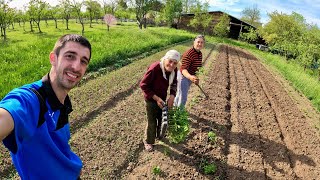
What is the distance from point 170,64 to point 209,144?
7.43 ft

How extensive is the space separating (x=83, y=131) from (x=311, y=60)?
22.0 m

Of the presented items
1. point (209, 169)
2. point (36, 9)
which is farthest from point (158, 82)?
point (36, 9)

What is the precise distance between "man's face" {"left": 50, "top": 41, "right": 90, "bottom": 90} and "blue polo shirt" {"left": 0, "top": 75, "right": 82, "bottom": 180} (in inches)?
3.7

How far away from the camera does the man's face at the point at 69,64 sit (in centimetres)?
181

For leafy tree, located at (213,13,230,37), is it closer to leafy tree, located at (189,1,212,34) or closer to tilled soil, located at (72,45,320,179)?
leafy tree, located at (189,1,212,34)

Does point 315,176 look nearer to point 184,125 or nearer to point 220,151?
point 220,151

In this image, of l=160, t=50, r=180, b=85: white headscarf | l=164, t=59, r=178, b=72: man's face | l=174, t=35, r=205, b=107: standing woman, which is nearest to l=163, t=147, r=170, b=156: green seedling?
l=174, t=35, r=205, b=107: standing woman

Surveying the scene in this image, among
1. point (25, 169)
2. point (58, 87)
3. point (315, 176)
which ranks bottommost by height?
point (315, 176)

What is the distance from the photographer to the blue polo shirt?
1.41 m

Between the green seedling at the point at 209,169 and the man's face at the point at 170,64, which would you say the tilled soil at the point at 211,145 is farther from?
the man's face at the point at 170,64

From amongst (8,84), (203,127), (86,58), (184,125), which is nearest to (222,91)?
(203,127)

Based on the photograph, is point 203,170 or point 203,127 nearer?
point 203,170

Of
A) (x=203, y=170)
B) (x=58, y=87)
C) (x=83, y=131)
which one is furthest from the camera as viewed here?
(x=83, y=131)

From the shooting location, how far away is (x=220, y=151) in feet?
18.4
